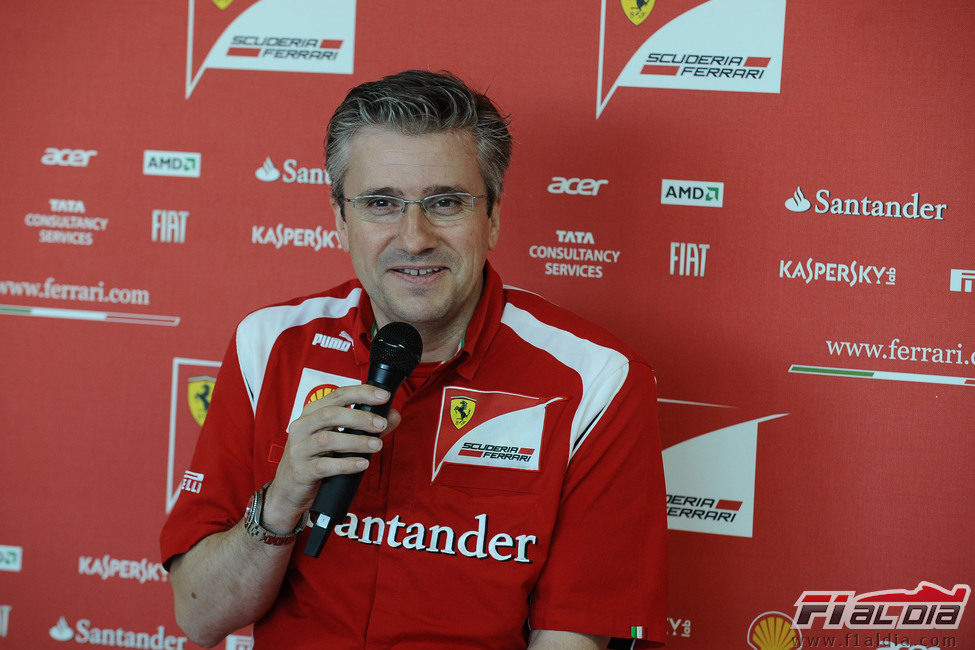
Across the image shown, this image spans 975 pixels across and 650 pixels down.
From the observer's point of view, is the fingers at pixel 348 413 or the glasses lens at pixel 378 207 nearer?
the fingers at pixel 348 413

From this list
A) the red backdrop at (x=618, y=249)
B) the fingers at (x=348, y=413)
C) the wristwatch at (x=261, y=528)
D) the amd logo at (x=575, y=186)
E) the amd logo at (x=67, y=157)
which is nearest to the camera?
the fingers at (x=348, y=413)

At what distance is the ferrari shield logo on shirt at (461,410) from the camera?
4.66 feet

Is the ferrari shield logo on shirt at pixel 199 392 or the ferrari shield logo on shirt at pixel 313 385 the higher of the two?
the ferrari shield logo on shirt at pixel 313 385

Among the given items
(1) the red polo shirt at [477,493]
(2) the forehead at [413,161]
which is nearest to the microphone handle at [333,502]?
(1) the red polo shirt at [477,493]

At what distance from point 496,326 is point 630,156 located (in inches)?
22.2

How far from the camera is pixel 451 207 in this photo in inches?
54.7

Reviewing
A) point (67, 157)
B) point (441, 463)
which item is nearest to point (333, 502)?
point (441, 463)

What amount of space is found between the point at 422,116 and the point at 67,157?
41.6 inches

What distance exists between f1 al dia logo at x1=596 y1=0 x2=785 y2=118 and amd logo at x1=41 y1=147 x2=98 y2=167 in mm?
1139

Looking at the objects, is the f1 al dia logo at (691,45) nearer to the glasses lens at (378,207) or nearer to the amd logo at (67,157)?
the glasses lens at (378,207)

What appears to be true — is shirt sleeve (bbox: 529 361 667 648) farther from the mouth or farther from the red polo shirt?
the mouth

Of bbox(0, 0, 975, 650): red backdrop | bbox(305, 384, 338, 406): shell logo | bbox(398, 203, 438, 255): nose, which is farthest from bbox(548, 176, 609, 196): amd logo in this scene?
bbox(305, 384, 338, 406): shell logo

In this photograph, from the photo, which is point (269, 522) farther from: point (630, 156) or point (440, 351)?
point (630, 156)

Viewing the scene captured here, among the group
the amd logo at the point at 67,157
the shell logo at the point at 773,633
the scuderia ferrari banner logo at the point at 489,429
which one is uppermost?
the amd logo at the point at 67,157
